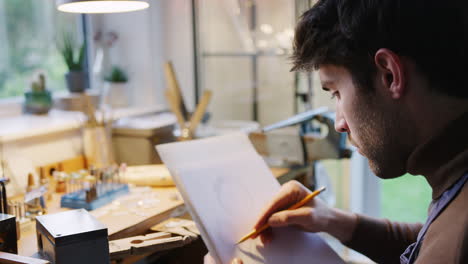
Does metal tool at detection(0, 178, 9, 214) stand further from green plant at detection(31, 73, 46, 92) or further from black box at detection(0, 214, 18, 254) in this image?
green plant at detection(31, 73, 46, 92)

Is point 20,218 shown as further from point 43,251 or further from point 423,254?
point 423,254

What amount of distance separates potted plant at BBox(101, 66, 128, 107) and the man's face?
4.61ft

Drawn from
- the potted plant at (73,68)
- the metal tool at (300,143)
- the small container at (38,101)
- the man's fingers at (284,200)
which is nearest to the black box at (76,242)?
the man's fingers at (284,200)

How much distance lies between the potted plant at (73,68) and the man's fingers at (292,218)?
3.92 feet

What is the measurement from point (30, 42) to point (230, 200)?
4.29 ft

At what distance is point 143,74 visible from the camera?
2.30 metres

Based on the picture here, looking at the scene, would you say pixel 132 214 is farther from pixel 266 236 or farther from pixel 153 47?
pixel 153 47

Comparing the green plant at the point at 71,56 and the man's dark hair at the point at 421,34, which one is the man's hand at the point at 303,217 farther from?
the green plant at the point at 71,56

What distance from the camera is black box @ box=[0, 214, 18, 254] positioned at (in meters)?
0.95

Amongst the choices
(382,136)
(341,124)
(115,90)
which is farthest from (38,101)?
(382,136)

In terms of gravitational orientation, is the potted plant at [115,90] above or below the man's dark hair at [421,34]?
below

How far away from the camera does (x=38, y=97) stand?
1.90 metres

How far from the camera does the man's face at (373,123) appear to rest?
845 mm

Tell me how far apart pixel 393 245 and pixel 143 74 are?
1.45m
